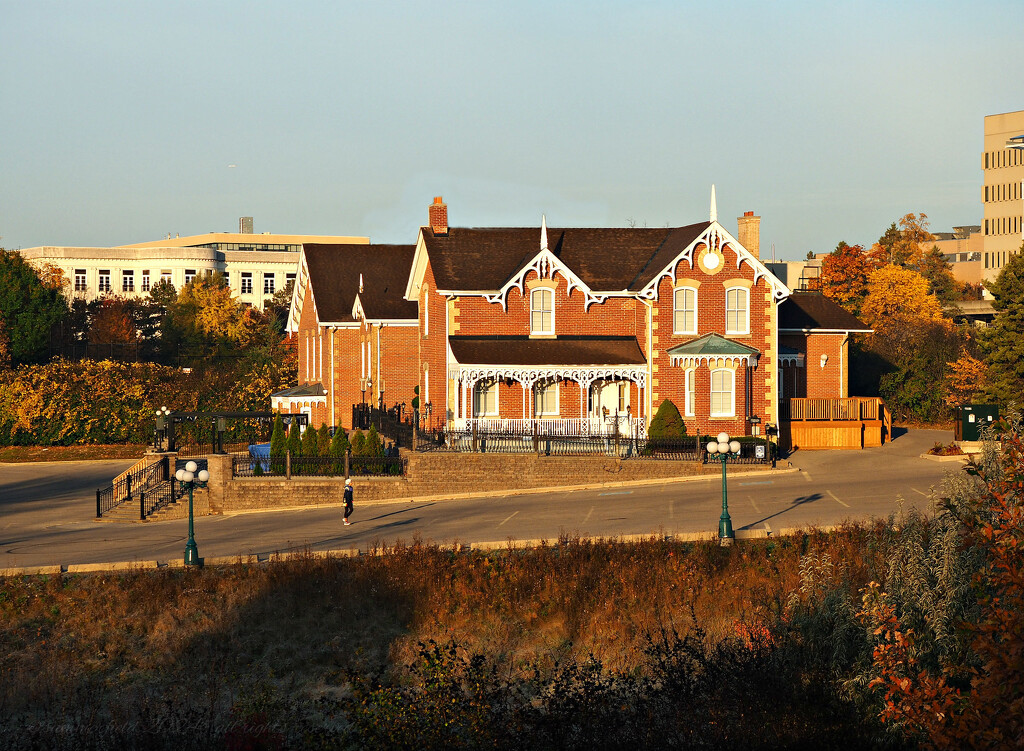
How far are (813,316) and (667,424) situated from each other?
1215cm

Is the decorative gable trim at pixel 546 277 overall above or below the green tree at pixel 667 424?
above

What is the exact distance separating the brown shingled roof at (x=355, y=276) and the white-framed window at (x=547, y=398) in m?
10.6

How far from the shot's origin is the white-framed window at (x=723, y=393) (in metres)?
45.4

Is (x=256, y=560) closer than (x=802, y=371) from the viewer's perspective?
Yes

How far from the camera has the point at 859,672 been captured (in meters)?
17.7

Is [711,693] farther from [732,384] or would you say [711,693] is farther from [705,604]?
[732,384]

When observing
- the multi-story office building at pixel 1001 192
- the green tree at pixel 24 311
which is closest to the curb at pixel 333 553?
the green tree at pixel 24 311

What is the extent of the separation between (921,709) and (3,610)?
19.7m

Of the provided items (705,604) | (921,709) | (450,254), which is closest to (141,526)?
(450,254)

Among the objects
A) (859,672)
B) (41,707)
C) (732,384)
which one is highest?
(732,384)

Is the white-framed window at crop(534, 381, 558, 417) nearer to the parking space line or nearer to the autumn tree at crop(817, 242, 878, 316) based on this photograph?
the parking space line

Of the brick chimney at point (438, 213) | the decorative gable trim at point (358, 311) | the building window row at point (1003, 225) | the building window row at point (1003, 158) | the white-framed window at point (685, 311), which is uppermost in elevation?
the building window row at point (1003, 158)

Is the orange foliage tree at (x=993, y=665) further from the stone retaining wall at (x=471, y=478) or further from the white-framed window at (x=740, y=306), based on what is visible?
the white-framed window at (x=740, y=306)

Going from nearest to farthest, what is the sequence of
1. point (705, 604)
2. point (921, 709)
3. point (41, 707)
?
point (921, 709), point (41, 707), point (705, 604)
